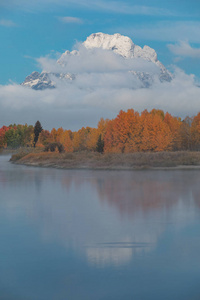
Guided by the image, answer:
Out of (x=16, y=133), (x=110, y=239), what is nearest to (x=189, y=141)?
(x=110, y=239)

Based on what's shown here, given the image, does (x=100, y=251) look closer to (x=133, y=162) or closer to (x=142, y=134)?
(x=133, y=162)

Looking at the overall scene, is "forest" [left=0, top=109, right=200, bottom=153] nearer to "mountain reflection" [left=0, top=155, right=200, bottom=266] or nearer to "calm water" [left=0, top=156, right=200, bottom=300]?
"mountain reflection" [left=0, top=155, right=200, bottom=266]

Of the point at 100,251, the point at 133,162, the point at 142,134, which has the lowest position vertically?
the point at 100,251

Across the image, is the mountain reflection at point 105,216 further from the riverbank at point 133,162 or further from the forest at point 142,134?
the forest at point 142,134

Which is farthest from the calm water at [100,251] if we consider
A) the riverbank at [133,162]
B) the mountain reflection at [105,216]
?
the riverbank at [133,162]

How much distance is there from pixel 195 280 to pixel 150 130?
58.0 metres

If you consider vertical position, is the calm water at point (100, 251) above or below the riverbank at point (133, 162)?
below

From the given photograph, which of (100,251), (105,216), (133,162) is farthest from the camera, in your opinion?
(133,162)

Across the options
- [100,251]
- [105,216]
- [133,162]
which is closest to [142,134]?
[133,162]

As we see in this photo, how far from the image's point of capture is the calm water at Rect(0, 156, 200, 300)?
560cm

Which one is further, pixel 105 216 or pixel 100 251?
pixel 105 216

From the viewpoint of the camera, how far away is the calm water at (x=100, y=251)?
5601 mm

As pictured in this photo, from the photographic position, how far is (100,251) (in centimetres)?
761

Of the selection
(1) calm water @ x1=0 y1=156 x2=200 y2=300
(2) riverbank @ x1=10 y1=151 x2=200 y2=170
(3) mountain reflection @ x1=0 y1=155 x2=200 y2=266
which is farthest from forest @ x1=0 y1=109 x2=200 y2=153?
(1) calm water @ x1=0 y1=156 x2=200 y2=300
